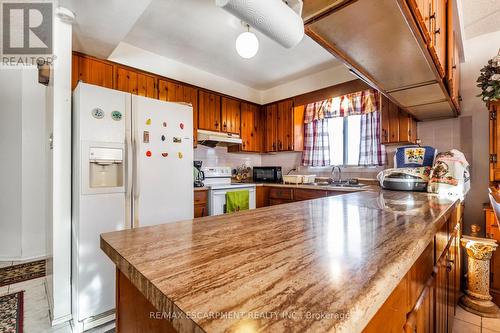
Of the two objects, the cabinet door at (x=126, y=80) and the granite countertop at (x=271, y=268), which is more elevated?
the cabinet door at (x=126, y=80)

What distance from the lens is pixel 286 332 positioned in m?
0.27

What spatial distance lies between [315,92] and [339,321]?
3461 mm

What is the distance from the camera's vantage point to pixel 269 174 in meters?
3.74

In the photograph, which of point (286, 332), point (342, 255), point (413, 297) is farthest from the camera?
point (413, 297)

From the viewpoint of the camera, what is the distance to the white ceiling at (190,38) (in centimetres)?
176

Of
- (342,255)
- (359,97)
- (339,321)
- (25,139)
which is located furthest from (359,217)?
(25,139)

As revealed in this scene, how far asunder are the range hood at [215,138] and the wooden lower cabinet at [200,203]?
0.73m

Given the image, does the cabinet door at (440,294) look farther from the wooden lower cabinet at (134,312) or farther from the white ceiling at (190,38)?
the white ceiling at (190,38)

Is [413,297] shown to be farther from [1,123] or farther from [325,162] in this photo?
[1,123]

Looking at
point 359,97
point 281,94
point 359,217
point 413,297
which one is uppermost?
point 281,94

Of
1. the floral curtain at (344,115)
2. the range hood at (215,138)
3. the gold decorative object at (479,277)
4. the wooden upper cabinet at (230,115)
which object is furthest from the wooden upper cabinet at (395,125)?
the wooden upper cabinet at (230,115)

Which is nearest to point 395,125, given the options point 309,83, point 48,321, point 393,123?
point 393,123

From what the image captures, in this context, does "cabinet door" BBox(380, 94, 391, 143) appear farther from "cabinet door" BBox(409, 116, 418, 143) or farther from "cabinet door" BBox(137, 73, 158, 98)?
"cabinet door" BBox(137, 73, 158, 98)

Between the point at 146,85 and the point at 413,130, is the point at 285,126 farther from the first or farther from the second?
the point at 146,85
